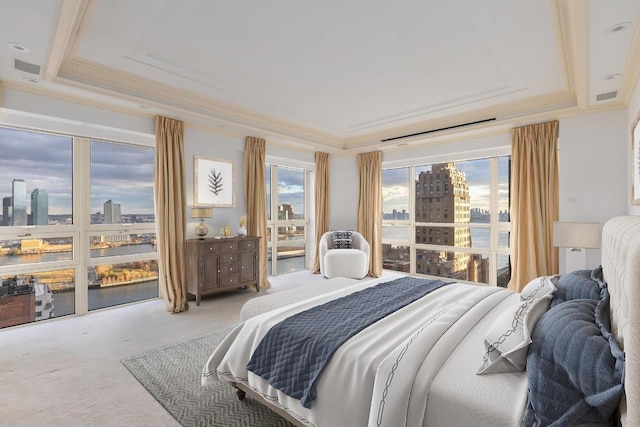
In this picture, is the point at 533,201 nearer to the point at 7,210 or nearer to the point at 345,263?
the point at 345,263

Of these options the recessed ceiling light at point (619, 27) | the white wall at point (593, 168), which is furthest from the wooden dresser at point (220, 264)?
the recessed ceiling light at point (619, 27)

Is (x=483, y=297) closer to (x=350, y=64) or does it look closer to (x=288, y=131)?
(x=350, y=64)

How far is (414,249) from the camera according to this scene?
629 cm

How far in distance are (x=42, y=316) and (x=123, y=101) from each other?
263 cm

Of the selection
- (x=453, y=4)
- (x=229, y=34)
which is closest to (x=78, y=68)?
(x=229, y=34)

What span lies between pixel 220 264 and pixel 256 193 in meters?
1.33

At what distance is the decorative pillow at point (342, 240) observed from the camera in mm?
6109

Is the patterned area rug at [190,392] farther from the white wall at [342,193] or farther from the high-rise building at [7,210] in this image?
the white wall at [342,193]

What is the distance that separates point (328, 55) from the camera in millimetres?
3127

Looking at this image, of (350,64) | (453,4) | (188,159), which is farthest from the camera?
(188,159)

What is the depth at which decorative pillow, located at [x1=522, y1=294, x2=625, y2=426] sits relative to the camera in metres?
1.10

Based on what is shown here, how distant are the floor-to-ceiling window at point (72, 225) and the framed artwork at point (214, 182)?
624mm

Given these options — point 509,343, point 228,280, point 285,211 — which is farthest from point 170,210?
point 509,343

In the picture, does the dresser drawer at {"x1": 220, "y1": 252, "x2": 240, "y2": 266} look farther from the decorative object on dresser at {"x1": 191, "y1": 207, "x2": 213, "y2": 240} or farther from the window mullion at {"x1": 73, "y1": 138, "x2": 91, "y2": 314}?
the window mullion at {"x1": 73, "y1": 138, "x2": 91, "y2": 314}
